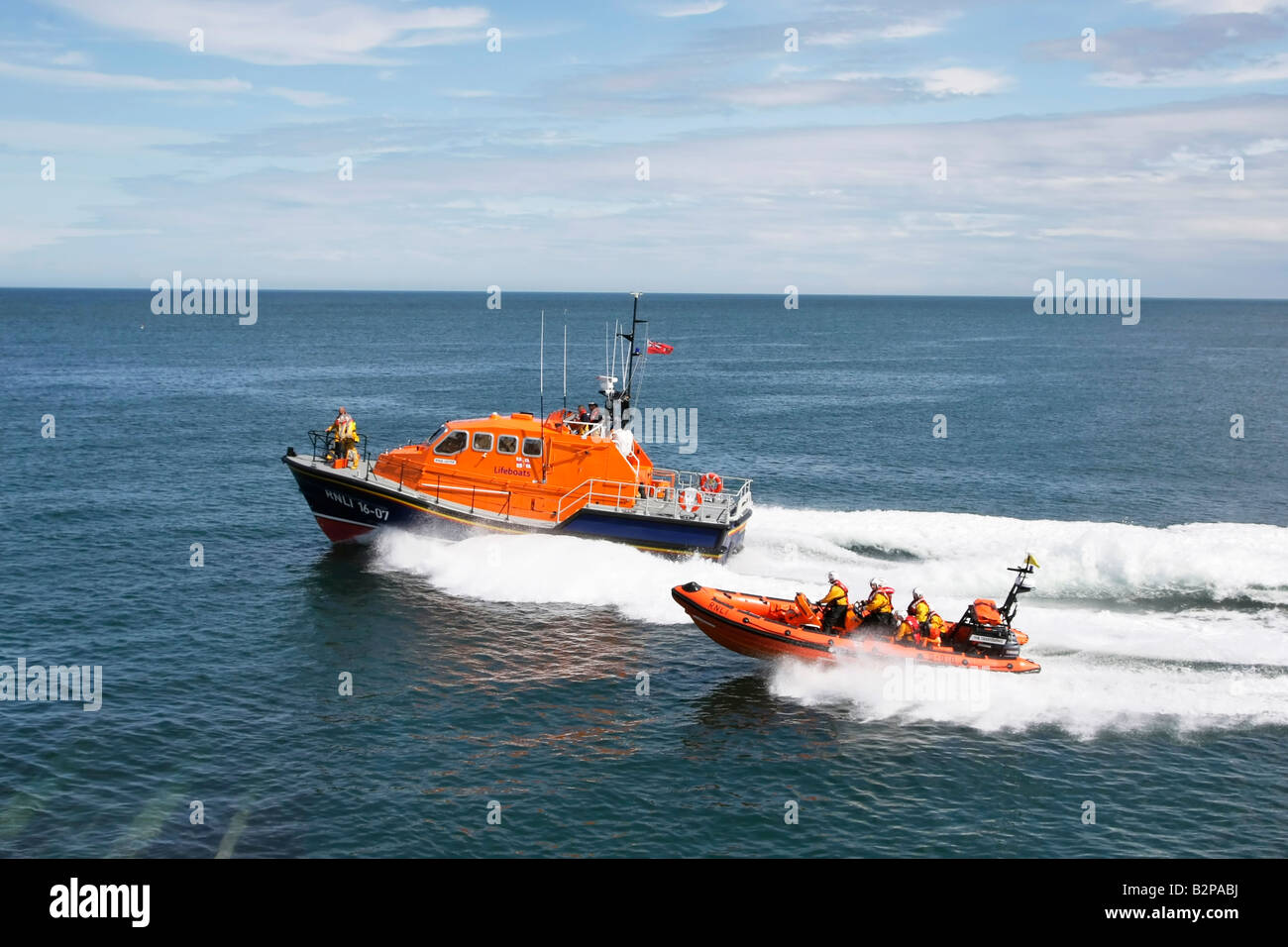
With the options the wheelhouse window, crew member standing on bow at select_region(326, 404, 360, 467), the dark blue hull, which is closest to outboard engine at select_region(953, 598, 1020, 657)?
the dark blue hull

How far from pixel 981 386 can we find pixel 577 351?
43.3 metres

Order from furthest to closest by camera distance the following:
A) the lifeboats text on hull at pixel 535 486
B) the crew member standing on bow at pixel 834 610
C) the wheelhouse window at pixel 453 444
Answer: the wheelhouse window at pixel 453 444
the lifeboats text on hull at pixel 535 486
the crew member standing on bow at pixel 834 610

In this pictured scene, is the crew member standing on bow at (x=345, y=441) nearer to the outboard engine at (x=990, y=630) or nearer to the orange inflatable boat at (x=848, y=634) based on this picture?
the orange inflatable boat at (x=848, y=634)

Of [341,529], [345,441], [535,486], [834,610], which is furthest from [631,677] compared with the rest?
[345,441]

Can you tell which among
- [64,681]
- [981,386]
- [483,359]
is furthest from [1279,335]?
[64,681]

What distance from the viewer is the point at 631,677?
20.8 m

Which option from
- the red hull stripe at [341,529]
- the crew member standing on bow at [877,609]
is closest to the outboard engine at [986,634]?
the crew member standing on bow at [877,609]

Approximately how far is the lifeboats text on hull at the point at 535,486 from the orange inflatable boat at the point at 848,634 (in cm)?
512

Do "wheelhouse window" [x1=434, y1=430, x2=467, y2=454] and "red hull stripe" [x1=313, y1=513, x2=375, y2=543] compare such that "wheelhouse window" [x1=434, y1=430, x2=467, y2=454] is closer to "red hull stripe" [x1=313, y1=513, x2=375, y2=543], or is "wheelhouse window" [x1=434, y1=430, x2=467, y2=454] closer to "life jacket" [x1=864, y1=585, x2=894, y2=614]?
"red hull stripe" [x1=313, y1=513, x2=375, y2=543]

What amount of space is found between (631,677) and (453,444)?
9147 mm

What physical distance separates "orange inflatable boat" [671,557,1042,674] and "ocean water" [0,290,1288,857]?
1.57ft

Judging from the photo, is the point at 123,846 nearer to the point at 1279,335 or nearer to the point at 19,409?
the point at 19,409

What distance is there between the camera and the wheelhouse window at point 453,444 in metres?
26.8

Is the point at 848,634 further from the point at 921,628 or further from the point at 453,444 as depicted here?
the point at 453,444
